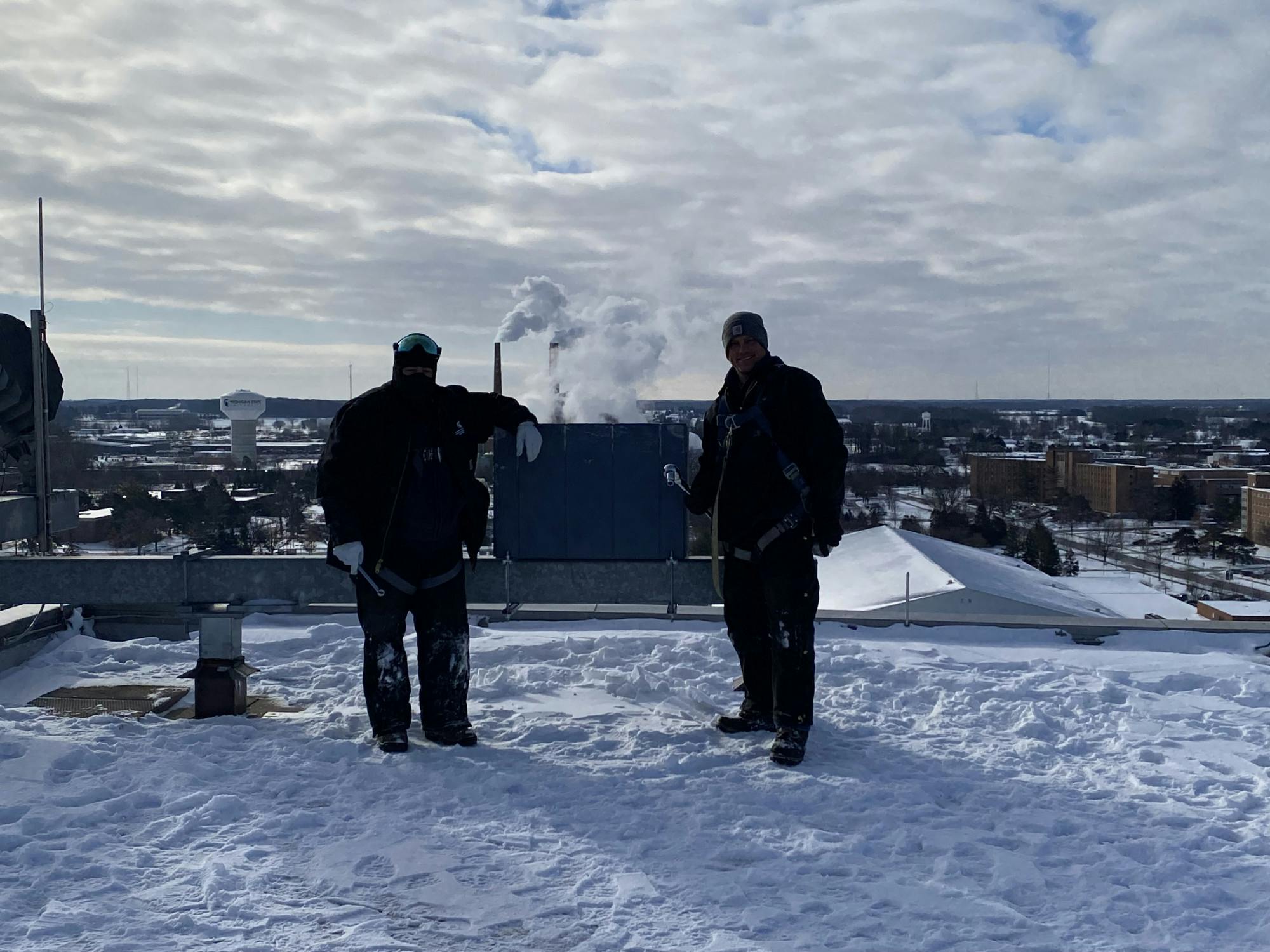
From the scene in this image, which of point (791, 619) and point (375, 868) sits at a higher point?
point (791, 619)

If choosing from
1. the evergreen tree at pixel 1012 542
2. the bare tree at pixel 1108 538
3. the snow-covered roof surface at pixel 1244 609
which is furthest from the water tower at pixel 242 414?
the snow-covered roof surface at pixel 1244 609

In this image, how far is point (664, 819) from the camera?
392 cm

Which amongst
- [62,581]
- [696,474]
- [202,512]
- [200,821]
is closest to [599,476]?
[696,474]

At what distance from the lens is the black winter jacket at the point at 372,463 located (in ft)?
15.3

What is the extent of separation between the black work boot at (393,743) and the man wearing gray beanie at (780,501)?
4.90 feet

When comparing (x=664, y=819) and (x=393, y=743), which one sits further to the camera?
(x=393, y=743)

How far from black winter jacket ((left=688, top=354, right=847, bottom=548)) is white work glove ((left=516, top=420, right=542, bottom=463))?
1165 mm

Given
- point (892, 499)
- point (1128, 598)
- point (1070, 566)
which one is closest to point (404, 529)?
point (1128, 598)

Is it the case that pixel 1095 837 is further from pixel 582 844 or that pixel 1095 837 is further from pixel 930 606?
pixel 930 606

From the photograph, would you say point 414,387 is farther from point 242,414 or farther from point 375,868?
point 242,414

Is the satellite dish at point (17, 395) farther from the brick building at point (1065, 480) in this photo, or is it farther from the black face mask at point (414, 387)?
the brick building at point (1065, 480)

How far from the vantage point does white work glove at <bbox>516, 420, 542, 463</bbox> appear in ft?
18.2

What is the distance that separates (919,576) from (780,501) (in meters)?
19.2

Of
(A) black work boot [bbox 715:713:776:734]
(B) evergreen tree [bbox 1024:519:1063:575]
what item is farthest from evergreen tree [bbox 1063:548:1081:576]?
(A) black work boot [bbox 715:713:776:734]
